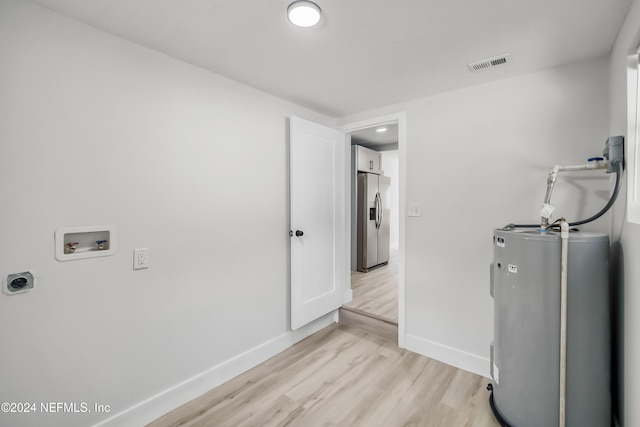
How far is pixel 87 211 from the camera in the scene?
5.11ft

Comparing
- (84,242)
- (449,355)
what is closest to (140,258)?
(84,242)

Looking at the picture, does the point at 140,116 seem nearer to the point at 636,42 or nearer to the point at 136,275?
the point at 136,275

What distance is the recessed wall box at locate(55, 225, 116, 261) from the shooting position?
148cm

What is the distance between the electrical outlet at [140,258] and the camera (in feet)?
5.68

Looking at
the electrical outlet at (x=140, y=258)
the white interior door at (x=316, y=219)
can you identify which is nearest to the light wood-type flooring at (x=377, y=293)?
the white interior door at (x=316, y=219)

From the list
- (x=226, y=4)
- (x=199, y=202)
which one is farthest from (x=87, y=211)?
(x=226, y=4)

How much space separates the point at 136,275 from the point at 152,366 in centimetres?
60

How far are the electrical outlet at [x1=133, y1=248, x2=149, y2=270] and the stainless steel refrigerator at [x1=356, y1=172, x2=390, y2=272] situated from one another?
144 inches

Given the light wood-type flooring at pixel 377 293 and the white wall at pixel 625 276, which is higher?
the white wall at pixel 625 276

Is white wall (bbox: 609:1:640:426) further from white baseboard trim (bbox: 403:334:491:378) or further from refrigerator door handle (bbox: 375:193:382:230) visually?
refrigerator door handle (bbox: 375:193:382:230)

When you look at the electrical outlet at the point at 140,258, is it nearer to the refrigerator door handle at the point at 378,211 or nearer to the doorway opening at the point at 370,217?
the doorway opening at the point at 370,217

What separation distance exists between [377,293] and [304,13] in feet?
10.8

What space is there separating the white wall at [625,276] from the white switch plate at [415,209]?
4.05 ft

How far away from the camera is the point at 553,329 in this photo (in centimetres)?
149
